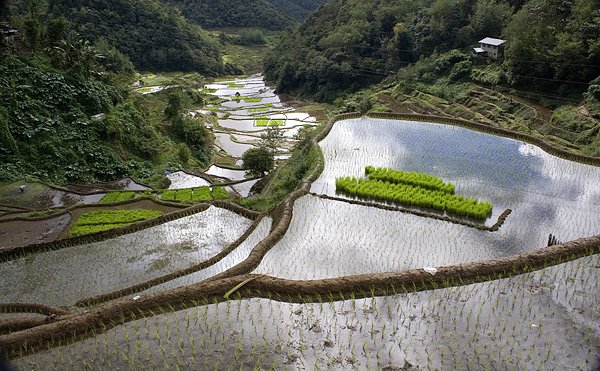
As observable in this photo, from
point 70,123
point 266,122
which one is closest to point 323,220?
point 70,123

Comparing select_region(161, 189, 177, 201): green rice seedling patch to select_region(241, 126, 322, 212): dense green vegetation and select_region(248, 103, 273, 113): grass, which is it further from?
select_region(248, 103, 273, 113): grass

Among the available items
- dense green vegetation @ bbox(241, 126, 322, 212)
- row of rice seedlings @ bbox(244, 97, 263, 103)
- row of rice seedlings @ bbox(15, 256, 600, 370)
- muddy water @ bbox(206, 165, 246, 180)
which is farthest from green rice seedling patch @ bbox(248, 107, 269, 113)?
row of rice seedlings @ bbox(15, 256, 600, 370)

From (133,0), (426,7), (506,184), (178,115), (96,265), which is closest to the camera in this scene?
(96,265)

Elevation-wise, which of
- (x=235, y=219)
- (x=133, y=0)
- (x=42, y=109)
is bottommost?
(x=235, y=219)

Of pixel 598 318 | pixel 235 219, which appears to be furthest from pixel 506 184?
pixel 235 219

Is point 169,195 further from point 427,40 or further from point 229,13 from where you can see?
point 229,13

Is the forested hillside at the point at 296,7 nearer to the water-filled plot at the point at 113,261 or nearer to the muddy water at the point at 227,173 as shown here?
the muddy water at the point at 227,173

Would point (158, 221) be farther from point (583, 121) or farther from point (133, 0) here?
point (133, 0)

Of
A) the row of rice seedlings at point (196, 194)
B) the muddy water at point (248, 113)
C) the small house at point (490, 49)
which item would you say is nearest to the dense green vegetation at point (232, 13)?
the muddy water at point (248, 113)
